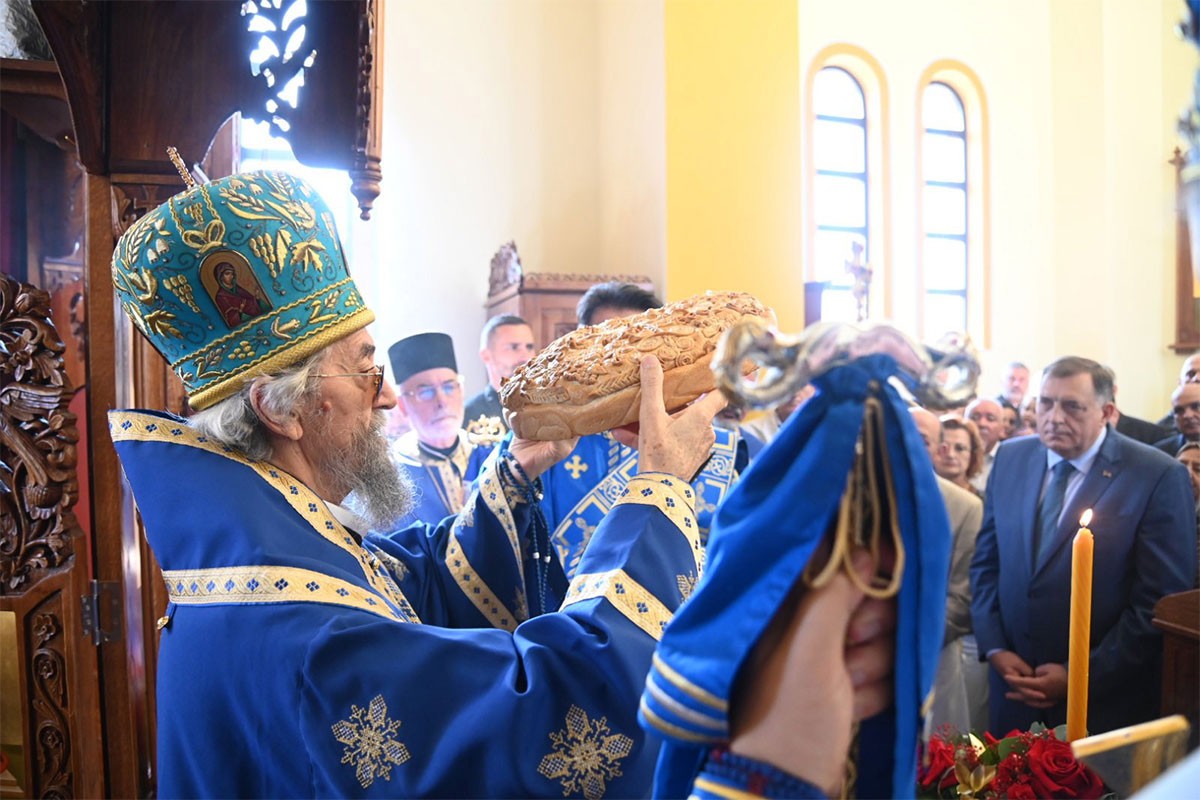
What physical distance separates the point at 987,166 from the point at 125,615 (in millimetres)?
13488

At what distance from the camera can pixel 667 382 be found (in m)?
1.99

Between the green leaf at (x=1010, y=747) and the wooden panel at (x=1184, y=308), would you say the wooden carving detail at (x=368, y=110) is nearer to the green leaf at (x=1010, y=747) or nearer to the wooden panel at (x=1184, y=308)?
the green leaf at (x=1010, y=747)

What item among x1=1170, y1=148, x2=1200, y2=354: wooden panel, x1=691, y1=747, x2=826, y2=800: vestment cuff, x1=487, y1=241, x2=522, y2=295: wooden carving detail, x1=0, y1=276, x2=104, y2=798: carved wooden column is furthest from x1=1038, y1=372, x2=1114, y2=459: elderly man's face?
x1=1170, y1=148, x2=1200, y2=354: wooden panel

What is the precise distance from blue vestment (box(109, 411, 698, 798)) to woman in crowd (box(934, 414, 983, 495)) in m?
4.04

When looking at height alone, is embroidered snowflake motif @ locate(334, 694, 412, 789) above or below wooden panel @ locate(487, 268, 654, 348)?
below

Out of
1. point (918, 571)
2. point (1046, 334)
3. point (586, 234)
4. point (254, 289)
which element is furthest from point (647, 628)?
point (1046, 334)

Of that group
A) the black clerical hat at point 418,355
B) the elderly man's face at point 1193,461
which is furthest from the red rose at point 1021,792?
the black clerical hat at point 418,355

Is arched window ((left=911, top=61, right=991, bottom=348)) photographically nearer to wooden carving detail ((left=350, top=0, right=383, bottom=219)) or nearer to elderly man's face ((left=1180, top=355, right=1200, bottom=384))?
elderly man's face ((left=1180, top=355, right=1200, bottom=384))

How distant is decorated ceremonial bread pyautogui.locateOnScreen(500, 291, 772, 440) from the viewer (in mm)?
2012

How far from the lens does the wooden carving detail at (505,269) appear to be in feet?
29.3

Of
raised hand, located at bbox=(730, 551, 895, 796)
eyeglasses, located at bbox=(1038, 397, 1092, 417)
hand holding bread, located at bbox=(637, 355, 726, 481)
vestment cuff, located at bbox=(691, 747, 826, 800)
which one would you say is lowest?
vestment cuff, located at bbox=(691, 747, 826, 800)

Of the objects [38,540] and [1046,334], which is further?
[1046,334]

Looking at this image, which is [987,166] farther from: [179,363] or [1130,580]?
[179,363]

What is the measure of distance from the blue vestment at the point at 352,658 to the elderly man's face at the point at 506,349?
394cm
